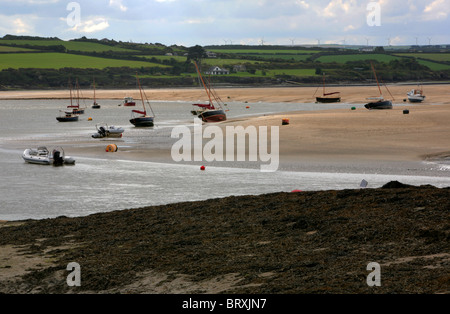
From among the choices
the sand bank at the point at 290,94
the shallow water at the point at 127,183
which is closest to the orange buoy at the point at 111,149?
the shallow water at the point at 127,183

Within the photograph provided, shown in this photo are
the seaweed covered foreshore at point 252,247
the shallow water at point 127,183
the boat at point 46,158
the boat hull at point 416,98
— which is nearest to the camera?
the seaweed covered foreshore at point 252,247

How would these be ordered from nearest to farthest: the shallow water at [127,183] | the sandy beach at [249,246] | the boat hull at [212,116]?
the sandy beach at [249,246]
the shallow water at [127,183]
the boat hull at [212,116]

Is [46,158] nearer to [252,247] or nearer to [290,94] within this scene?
[252,247]

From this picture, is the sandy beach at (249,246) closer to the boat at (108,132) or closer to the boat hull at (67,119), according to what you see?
the boat at (108,132)

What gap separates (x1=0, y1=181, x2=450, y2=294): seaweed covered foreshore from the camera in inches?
449

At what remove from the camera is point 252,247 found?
14.3 m

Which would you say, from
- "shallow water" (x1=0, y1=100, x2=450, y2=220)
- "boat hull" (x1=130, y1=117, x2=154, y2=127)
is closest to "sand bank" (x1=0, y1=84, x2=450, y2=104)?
"boat hull" (x1=130, y1=117, x2=154, y2=127)

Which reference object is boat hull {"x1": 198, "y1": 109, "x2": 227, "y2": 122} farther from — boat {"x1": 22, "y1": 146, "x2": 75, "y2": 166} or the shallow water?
boat {"x1": 22, "y1": 146, "x2": 75, "y2": 166}

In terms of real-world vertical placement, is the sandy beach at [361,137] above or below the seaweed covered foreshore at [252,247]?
below

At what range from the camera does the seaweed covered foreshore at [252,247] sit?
37.4 ft

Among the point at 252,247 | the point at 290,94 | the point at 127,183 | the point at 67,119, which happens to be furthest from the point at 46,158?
the point at 290,94

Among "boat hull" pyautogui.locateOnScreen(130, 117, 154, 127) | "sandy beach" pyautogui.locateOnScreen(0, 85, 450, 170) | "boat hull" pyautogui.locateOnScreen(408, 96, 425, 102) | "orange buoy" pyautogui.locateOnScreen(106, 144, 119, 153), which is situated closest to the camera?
"sandy beach" pyautogui.locateOnScreen(0, 85, 450, 170)

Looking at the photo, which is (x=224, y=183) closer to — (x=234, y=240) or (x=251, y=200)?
(x=251, y=200)

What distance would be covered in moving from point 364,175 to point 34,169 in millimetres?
17903
